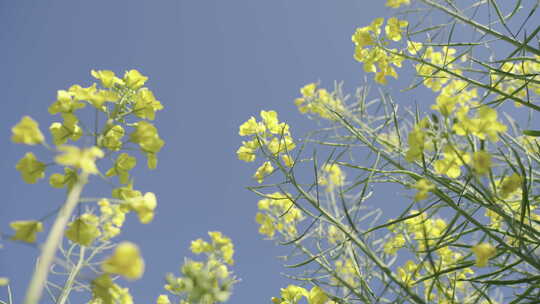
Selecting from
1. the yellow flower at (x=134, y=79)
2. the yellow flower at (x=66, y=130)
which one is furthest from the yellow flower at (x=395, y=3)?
the yellow flower at (x=66, y=130)

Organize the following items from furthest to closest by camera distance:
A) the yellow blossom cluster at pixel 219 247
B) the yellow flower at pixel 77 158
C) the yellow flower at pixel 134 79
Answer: the yellow blossom cluster at pixel 219 247 → the yellow flower at pixel 134 79 → the yellow flower at pixel 77 158

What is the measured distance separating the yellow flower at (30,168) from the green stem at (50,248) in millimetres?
348

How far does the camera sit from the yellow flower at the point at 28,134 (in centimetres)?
73

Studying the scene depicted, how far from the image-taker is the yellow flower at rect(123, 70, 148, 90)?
108cm

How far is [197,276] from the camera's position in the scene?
545 millimetres

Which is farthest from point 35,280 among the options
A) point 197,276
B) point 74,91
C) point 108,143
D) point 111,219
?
point 111,219

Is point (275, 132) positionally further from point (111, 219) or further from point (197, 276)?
point (111, 219)

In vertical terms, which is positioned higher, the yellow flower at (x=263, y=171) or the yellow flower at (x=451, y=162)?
the yellow flower at (x=263, y=171)

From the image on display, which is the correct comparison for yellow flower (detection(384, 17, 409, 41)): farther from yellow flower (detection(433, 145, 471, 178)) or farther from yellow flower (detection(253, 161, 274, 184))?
yellow flower (detection(433, 145, 471, 178))

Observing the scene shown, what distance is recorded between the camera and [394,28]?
167 cm

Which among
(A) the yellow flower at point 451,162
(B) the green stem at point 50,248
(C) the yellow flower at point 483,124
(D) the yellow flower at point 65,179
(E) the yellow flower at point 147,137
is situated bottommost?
(B) the green stem at point 50,248

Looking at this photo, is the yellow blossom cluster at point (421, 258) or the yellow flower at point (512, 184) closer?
the yellow flower at point (512, 184)

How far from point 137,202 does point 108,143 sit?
191mm

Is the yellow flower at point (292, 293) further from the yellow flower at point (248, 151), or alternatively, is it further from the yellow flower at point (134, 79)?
the yellow flower at point (134, 79)
